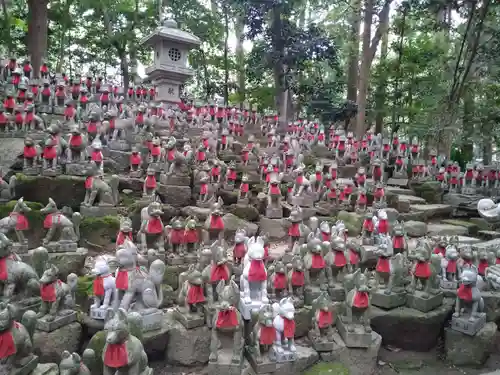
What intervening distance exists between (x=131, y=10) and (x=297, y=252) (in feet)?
55.1

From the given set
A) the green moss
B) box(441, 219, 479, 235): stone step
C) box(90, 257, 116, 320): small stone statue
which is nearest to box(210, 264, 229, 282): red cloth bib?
box(90, 257, 116, 320): small stone statue

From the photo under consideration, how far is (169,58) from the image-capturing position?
15.3 m

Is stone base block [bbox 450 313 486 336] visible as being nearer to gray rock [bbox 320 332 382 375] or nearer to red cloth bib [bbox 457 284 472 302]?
red cloth bib [bbox 457 284 472 302]

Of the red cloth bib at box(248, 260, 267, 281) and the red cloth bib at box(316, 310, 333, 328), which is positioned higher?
the red cloth bib at box(248, 260, 267, 281)

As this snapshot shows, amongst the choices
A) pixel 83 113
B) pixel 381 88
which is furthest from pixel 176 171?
pixel 381 88

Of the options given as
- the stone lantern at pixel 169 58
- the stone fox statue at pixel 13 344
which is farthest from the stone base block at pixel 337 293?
the stone lantern at pixel 169 58

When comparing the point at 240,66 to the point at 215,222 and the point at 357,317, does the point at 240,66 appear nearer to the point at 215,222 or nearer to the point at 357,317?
the point at 215,222

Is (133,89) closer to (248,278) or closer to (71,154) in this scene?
(71,154)

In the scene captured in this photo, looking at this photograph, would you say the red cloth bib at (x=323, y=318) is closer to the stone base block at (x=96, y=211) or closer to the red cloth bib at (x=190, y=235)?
the red cloth bib at (x=190, y=235)

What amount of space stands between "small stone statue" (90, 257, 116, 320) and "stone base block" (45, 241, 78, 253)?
1579 mm

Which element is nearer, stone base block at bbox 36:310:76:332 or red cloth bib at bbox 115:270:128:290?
stone base block at bbox 36:310:76:332

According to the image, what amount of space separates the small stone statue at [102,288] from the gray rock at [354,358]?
2.58m

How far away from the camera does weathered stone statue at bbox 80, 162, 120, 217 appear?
7.46 metres

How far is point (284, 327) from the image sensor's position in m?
4.44
